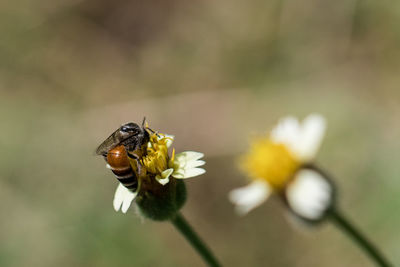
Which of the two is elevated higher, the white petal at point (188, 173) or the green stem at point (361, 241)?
the white petal at point (188, 173)

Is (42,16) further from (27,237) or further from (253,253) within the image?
(253,253)

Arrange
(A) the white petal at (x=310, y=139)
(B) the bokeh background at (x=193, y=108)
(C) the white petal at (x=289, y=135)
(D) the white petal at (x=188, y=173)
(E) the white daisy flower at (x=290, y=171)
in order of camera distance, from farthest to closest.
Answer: (B) the bokeh background at (x=193, y=108), (C) the white petal at (x=289, y=135), (A) the white petal at (x=310, y=139), (E) the white daisy flower at (x=290, y=171), (D) the white petal at (x=188, y=173)

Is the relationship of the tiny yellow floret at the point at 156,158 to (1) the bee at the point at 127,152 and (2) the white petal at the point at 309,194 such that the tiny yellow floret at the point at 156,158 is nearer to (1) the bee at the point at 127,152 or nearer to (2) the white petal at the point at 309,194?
(1) the bee at the point at 127,152

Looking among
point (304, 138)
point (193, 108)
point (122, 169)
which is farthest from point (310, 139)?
point (193, 108)

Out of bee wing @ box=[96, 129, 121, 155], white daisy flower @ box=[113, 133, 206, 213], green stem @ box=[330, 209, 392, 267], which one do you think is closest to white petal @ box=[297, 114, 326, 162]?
green stem @ box=[330, 209, 392, 267]

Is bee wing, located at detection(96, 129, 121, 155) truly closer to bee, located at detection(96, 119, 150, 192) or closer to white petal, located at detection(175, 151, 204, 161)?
bee, located at detection(96, 119, 150, 192)

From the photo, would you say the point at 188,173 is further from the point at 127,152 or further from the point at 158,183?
the point at 127,152

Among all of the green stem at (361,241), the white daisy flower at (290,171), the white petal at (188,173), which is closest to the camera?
A: the white petal at (188,173)

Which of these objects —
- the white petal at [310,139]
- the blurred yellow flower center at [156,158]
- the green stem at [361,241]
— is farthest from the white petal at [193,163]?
the white petal at [310,139]
